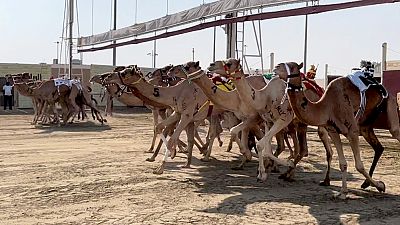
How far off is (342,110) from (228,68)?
77.4 inches

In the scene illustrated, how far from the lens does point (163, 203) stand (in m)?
8.47

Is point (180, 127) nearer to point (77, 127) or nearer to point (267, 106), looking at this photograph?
point (267, 106)

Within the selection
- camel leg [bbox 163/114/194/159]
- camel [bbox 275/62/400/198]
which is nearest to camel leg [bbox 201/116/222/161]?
camel leg [bbox 163/114/194/159]

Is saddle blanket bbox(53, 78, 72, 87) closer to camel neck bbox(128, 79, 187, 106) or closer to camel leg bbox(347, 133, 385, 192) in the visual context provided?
camel neck bbox(128, 79, 187, 106)

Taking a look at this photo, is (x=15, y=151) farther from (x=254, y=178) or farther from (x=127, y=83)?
(x=254, y=178)

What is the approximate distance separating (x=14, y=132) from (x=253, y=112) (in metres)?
12.0

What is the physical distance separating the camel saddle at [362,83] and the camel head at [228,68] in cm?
174

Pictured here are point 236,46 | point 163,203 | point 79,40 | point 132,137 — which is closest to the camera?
point 163,203

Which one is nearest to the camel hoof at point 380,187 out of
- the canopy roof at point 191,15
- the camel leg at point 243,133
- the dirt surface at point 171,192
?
the dirt surface at point 171,192

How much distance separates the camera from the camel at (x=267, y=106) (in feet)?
33.1

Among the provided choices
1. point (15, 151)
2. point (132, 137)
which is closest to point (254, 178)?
point (15, 151)

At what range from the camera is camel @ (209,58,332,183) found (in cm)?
1010

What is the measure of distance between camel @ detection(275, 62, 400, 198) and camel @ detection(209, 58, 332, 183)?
1022mm

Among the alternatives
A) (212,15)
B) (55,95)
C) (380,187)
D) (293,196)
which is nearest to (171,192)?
(293,196)
